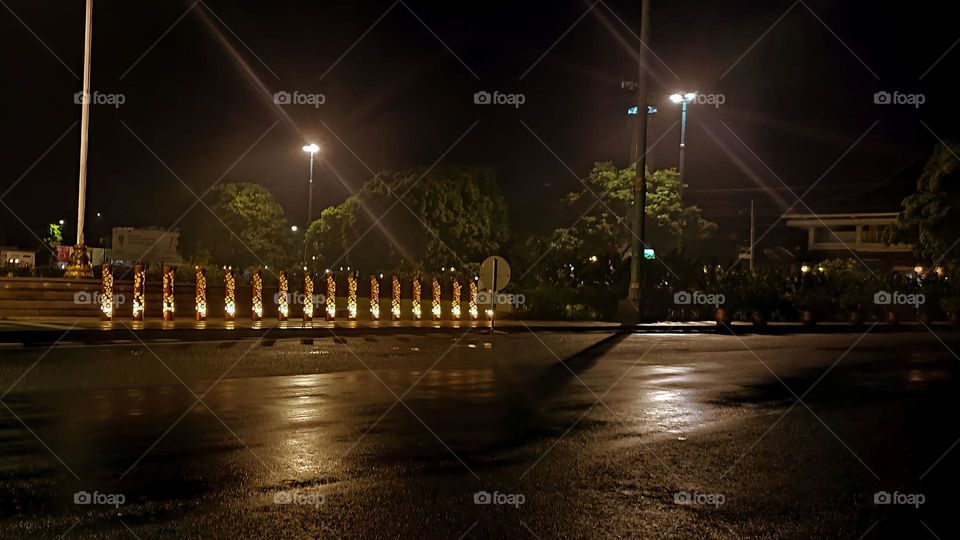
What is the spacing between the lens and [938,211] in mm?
40781

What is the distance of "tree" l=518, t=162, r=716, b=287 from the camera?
37.8 metres

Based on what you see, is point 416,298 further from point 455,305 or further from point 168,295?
point 168,295

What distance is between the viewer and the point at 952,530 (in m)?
6.07

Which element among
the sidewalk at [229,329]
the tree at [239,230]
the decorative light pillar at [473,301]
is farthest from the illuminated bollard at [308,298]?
the tree at [239,230]

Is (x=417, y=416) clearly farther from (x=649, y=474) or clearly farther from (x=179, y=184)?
(x=179, y=184)

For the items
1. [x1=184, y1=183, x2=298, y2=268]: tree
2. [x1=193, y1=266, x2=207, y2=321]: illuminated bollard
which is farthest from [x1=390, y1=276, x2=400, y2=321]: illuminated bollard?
[x1=184, y1=183, x2=298, y2=268]: tree

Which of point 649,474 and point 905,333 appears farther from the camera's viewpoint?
point 905,333

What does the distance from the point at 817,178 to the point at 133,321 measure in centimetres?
5362

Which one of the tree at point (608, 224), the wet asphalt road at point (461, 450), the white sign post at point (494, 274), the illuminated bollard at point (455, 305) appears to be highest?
the tree at point (608, 224)

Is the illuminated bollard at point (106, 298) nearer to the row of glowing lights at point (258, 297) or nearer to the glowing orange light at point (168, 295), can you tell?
the row of glowing lights at point (258, 297)

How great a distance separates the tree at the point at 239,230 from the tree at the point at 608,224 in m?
22.5

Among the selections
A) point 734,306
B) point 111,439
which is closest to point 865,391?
point 111,439

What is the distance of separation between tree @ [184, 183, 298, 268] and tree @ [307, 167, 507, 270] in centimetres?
1400

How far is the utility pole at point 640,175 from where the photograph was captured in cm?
2614
